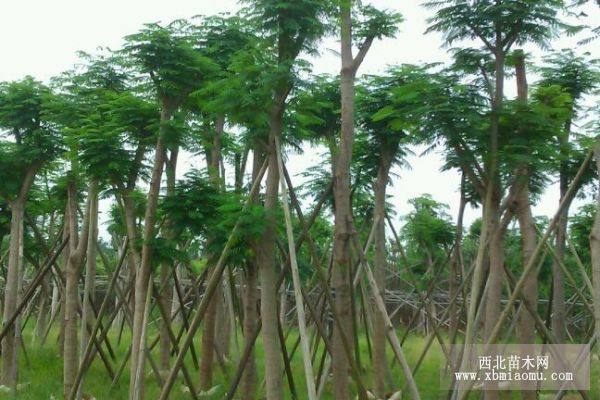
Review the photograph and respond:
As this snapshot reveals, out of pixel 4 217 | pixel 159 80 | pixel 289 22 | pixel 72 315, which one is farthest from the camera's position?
pixel 4 217

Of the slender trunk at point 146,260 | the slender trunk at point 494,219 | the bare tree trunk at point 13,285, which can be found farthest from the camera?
the bare tree trunk at point 13,285

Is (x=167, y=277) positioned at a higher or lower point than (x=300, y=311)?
higher

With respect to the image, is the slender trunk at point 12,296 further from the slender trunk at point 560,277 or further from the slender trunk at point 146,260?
the slender trunk at point 560,277

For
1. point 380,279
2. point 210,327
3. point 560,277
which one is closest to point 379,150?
point 380,279

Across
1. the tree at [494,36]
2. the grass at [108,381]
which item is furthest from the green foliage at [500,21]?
the grass at [108,381]

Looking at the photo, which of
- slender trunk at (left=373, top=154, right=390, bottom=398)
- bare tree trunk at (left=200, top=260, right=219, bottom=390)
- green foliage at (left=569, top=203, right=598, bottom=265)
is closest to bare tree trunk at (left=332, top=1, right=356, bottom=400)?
slender trunk at (left=373, top=154, right=390, bottom=398)

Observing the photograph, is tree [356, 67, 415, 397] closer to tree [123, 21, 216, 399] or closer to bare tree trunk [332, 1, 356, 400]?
bare tree trunk [332, 1, 356, 400]

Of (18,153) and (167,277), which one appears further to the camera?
(167,277)

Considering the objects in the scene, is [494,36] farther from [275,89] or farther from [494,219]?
[275,89]

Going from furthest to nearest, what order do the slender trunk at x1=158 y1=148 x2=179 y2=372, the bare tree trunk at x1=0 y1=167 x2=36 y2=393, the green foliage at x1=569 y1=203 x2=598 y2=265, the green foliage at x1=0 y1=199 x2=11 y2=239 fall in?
the green foliage at x1=569 y1=203 x2=598 y2=265 < the green foliage at x1=0 y1=199 x2=11 y2=239 < the bare tree trunk at x1=0 y1=167 x2=36 y2=393 < the slender trunk at x1=158 y1=148 x2=179 y2=372

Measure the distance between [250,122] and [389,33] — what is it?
211 cm

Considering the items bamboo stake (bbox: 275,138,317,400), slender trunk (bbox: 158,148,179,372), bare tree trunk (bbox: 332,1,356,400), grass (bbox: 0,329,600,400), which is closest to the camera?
bamboo stake (bbox: 275,138,317,400)

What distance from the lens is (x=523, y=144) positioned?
6.99m

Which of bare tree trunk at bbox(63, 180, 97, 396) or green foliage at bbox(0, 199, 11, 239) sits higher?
green foliage at bbox(0, 199, 11, 239)
